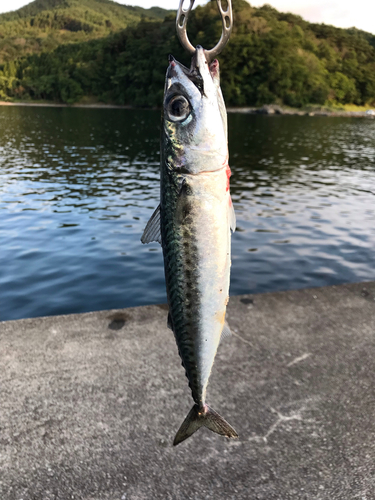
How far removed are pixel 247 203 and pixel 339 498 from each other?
1679 cm

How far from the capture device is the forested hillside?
350 ft

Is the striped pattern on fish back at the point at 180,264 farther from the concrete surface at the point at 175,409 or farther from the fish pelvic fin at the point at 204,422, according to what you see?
the concrete surface at the point at 175,409

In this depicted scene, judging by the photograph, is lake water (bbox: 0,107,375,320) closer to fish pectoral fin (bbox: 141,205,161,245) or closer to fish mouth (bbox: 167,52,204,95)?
fish pectoral fin (bbox: 141,205,161,245)

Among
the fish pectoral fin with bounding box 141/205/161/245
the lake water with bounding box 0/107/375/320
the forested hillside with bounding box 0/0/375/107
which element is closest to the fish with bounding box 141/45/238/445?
the fish pectoral fin with bounding box 141/205/161/245

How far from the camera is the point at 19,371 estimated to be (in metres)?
4.27

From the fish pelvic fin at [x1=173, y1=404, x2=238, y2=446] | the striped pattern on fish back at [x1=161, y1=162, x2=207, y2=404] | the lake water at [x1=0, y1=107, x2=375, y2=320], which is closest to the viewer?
the striped pattern on fish back at [x1=161, y1=162, x2=207, y2=404]

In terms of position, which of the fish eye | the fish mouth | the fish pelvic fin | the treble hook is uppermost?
the treble hook

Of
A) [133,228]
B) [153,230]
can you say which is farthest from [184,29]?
[133,228]

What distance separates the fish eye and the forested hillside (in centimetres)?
9973

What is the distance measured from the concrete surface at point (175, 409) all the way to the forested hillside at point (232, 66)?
97.7 meters

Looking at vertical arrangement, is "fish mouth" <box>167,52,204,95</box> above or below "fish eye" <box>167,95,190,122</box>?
above

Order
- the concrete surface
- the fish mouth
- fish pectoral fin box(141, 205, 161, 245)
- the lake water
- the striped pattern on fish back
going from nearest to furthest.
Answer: the fish mouth
the striped pattern on fish back
fish pectoral fin box(141, 205, 161, 245)
the concrete surface
the lake water

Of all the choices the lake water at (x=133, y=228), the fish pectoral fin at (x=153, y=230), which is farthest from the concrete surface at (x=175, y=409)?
the lake water at (x=133, y=228)

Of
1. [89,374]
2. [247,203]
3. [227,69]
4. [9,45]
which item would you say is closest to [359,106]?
[227,69]
